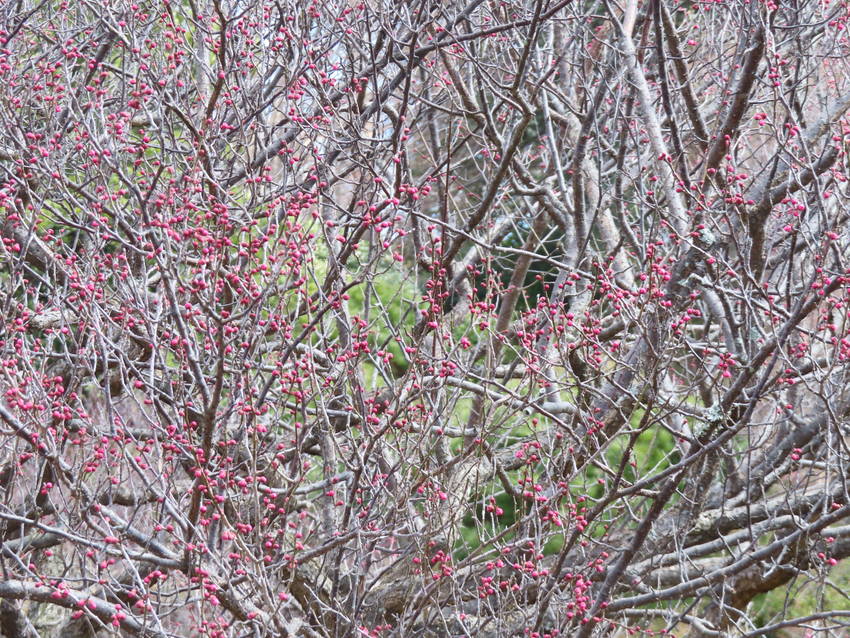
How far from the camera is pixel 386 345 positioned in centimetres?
548

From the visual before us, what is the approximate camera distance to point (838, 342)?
3.97m

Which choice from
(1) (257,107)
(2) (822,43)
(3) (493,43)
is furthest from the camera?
(2) (822,43)

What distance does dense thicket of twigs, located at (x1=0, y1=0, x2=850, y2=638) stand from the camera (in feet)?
13.0

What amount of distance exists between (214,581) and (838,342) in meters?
2.78

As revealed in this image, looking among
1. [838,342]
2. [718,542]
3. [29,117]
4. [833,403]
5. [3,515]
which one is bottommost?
[718,542]

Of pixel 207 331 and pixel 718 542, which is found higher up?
pixel 207 331

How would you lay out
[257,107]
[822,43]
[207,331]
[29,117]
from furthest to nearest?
[822,43]
[29,117]
[257,107]
[207,331]

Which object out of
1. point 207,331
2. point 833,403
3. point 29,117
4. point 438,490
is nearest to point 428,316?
point 438,490

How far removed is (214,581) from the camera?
13.6 feet

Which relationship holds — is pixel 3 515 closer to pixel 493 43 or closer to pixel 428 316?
pixel 428 316

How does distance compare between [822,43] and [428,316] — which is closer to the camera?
[428,316]

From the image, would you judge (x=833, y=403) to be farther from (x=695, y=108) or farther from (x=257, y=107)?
(x=257, y=107)

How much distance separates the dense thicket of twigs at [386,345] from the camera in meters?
3.96

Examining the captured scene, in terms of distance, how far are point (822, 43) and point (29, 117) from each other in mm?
6070
